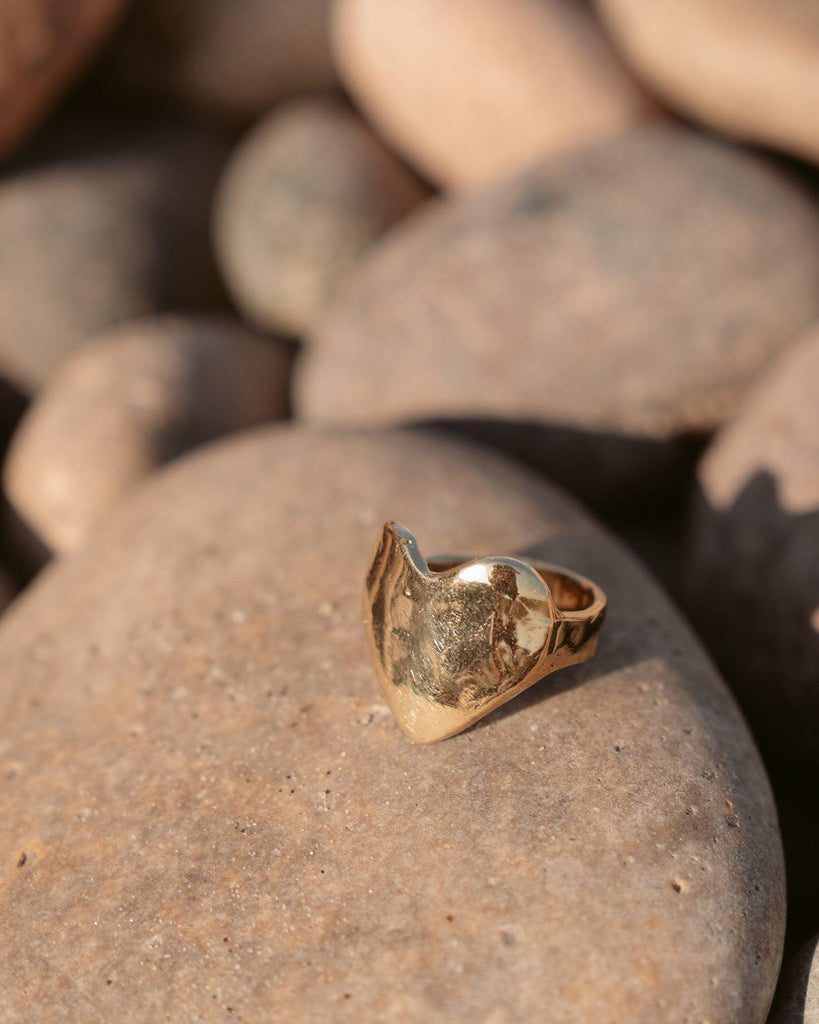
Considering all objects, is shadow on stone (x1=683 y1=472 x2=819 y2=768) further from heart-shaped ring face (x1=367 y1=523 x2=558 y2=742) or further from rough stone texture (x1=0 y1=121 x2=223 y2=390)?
rough stone texture (x1=0 y1=121 x2=223 y2=390)

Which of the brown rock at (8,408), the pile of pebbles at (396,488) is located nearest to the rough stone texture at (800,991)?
the pile of pebbles at (396,488)

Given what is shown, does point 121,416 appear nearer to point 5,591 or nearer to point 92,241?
point 5,591

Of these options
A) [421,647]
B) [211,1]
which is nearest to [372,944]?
[421,647]

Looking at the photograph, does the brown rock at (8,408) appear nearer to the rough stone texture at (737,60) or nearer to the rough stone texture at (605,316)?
the rough stone texture at (605,316)

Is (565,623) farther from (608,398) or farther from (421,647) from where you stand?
(608,398)

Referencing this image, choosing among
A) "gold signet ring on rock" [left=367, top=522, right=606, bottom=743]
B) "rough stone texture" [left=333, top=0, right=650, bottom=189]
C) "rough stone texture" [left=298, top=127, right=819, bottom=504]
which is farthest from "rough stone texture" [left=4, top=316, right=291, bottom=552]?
"gold signet ring on rock" [left=367, top=522, right=606, bottom=743]
